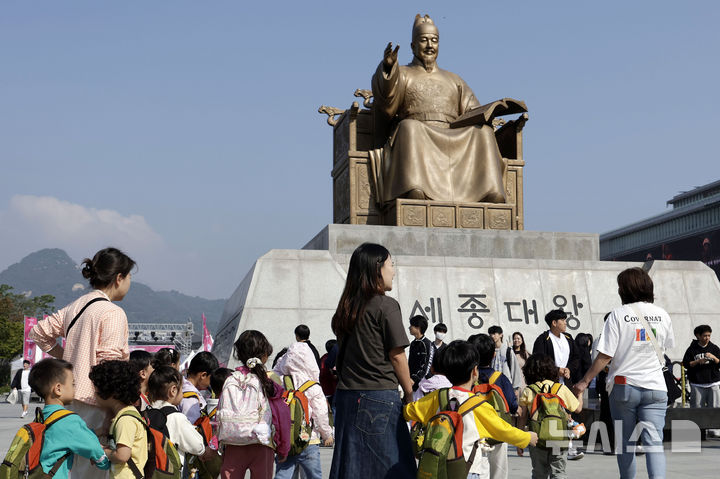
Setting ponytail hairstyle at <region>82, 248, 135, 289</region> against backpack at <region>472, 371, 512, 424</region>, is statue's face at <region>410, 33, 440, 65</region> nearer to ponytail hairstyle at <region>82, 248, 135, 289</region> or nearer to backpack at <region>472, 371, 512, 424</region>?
backpack at <region>472, 371, 512, 424</region>

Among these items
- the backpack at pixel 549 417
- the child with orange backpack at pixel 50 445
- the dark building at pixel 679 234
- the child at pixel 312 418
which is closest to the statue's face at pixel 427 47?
the backpack at pixel 549 417

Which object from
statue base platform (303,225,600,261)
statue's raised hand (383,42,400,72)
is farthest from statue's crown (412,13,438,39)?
statue base platform (303,225,600,261)

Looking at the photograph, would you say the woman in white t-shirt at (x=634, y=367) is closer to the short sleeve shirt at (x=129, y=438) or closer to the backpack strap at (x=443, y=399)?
the backpack strap at (x=443, y=399)

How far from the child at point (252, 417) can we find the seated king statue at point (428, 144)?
23.9 ft

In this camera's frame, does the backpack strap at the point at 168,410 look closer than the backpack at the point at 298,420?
Yes

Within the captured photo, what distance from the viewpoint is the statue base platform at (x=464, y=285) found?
10.2 meters

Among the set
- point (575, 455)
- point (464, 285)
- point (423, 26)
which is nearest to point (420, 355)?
point (575, 455)

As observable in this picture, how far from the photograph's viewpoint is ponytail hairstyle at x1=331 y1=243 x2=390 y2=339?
10.7 feet

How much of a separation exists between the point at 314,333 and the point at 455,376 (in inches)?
260

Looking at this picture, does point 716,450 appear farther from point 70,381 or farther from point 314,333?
point 70,381

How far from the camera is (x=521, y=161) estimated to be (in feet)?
38.8

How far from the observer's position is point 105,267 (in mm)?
3467

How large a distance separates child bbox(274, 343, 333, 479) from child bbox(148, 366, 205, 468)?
63 centimetres

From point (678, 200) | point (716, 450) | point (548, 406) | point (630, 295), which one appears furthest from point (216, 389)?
point (678, 200)
